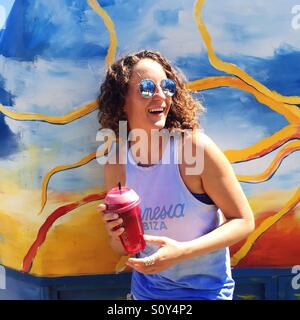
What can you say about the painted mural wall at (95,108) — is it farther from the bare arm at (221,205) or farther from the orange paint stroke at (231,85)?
the bare arm at (221,205)

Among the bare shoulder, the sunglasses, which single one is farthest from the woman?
the bare shoulder

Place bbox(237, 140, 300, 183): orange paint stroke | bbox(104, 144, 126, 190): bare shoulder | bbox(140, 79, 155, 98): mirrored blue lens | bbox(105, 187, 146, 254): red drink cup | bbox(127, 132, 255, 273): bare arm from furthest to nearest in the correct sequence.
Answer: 1. bbox(237, 140, 300, 183): orange paint stroke
2. bbox(104, 144, 126, 190): bare shoulder
3. bbox(140, 79, 155, 98): mirrored blue lens
4. bbox(127, 132, 255, 273): bare arm
5. bbox(105, 187, 146, 254): red drink cup

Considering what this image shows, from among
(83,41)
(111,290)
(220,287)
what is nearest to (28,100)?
(83,41)

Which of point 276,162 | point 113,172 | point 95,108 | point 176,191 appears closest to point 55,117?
point 95,108

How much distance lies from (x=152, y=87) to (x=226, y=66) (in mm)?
433

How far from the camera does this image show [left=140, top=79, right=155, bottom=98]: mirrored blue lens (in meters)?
1.73

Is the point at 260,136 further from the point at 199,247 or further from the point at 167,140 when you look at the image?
the point at 199,247

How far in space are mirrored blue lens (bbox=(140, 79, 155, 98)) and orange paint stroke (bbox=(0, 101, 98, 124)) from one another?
35cm

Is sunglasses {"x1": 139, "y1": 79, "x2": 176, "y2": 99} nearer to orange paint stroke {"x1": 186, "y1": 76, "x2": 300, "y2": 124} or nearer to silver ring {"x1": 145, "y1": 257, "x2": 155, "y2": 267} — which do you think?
orange paint stroke {"x1": 186, "y1": 76, "x2": 300, "y2": 124}

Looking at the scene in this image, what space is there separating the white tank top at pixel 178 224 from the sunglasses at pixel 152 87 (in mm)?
166

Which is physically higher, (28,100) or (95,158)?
(28,100)

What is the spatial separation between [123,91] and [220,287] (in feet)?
2.51

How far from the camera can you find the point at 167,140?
1.76m

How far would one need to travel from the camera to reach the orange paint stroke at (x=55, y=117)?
2.02 m
